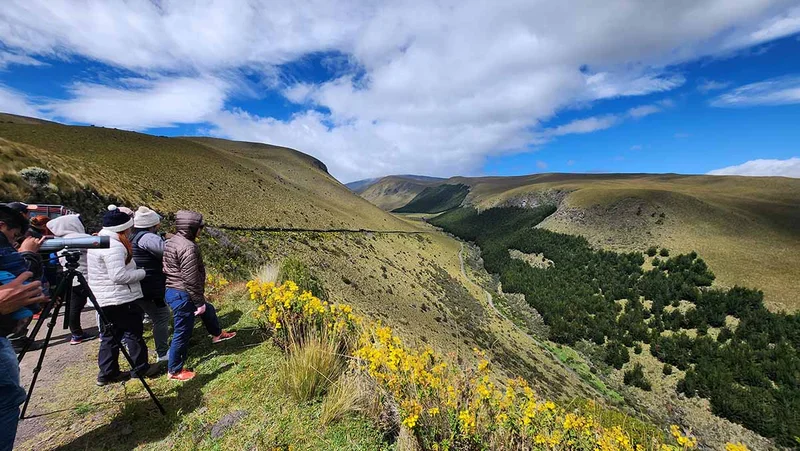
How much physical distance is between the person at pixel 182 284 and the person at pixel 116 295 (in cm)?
48

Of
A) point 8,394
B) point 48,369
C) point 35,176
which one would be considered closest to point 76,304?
point 48,369

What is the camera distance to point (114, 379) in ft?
17.6

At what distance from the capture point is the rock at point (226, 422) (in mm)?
4272

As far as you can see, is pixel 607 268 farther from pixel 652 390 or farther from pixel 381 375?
pixel 381 375

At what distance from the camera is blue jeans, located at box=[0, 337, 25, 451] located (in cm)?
265

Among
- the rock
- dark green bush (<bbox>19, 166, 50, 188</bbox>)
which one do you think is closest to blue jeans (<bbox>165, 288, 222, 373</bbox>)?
the rock

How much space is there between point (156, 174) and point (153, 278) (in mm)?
37767

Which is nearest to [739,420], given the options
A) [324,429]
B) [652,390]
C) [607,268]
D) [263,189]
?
[652,390]

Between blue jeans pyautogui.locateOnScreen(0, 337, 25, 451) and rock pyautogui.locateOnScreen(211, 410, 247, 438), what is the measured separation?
197cm

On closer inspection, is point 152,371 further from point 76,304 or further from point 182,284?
point 76,304

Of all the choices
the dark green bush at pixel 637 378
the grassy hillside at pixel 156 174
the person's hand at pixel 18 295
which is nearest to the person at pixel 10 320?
the person's hand at pixel 18 295

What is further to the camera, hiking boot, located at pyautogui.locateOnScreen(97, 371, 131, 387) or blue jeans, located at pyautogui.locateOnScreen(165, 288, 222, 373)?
blue jeans, located at pyautogui.locateOnScreen(165, 288, 222, 373)

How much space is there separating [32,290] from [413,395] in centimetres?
412

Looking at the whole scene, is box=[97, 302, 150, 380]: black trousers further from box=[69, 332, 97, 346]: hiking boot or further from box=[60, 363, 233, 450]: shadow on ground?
box=[69, 332, 97, 346]: hiking boot
